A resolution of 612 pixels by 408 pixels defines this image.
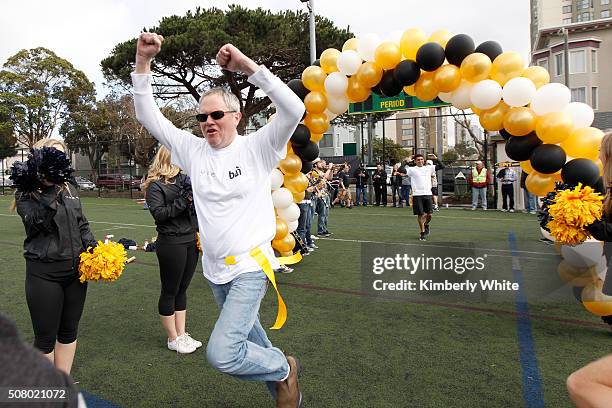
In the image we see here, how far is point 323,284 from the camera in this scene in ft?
21.9

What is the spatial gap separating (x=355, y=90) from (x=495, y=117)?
1907 mm

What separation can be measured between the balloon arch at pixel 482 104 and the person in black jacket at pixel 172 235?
2826mm

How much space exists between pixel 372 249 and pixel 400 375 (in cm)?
189

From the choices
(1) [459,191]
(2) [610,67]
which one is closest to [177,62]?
(1) [459,191]

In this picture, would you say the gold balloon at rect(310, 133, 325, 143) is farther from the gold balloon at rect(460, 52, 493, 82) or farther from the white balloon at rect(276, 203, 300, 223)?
the gold balloon at rect(460, 52, 493, 82)

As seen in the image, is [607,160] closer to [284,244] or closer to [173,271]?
[173,271]

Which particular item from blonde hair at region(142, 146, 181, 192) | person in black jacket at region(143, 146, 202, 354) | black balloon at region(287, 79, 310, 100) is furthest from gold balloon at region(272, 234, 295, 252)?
blonde hair at region(142, 146, 181, 192)

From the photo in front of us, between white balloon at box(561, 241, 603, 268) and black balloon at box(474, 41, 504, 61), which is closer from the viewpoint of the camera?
white balloon at box(561, 241, 603, 268)

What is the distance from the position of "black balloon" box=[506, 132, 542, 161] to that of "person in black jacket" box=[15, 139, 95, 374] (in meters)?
4.56

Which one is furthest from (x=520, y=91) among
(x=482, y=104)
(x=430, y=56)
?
(x=430, y=56)

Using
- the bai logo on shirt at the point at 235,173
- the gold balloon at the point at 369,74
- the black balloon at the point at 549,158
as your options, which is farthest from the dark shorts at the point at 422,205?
the bai logo on shirt at the point at 235,173

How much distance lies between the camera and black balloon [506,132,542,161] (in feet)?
17.9

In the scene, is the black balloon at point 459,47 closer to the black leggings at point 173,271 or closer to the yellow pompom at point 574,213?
the yellow pompom at point 574,213

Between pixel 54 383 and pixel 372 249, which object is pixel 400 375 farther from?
pixel 54 383
